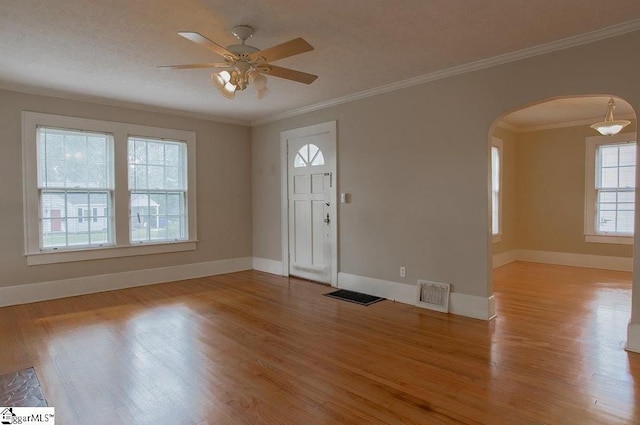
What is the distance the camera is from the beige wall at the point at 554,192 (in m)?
6.80

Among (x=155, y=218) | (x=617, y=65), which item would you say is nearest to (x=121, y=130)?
(x=155, y=218)

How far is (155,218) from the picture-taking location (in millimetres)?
5789

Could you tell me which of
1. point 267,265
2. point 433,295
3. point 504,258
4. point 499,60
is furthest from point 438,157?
point 504,258

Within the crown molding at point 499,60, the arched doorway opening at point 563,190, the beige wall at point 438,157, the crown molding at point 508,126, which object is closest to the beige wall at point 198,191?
the crown molding at point 499,60

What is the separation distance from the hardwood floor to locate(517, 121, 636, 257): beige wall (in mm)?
2264

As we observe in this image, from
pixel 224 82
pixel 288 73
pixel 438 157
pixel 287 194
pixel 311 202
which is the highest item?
pixel 288 73

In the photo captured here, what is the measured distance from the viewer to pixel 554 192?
7.11 m

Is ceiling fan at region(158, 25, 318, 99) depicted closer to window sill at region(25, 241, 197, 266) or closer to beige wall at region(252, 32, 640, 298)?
beige wall at region(252, 32, 640, 298)

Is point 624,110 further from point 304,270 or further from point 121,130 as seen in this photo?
point 121,130

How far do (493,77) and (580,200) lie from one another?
4337mm

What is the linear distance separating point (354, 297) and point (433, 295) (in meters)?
1.01

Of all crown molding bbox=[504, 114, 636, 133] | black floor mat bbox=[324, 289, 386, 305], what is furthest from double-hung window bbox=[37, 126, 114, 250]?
crown molding bbox=[504, 114, 636, 133]

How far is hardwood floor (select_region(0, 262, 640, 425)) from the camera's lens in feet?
7.44

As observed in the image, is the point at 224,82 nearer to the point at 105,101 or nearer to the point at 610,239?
the point at 105,101
